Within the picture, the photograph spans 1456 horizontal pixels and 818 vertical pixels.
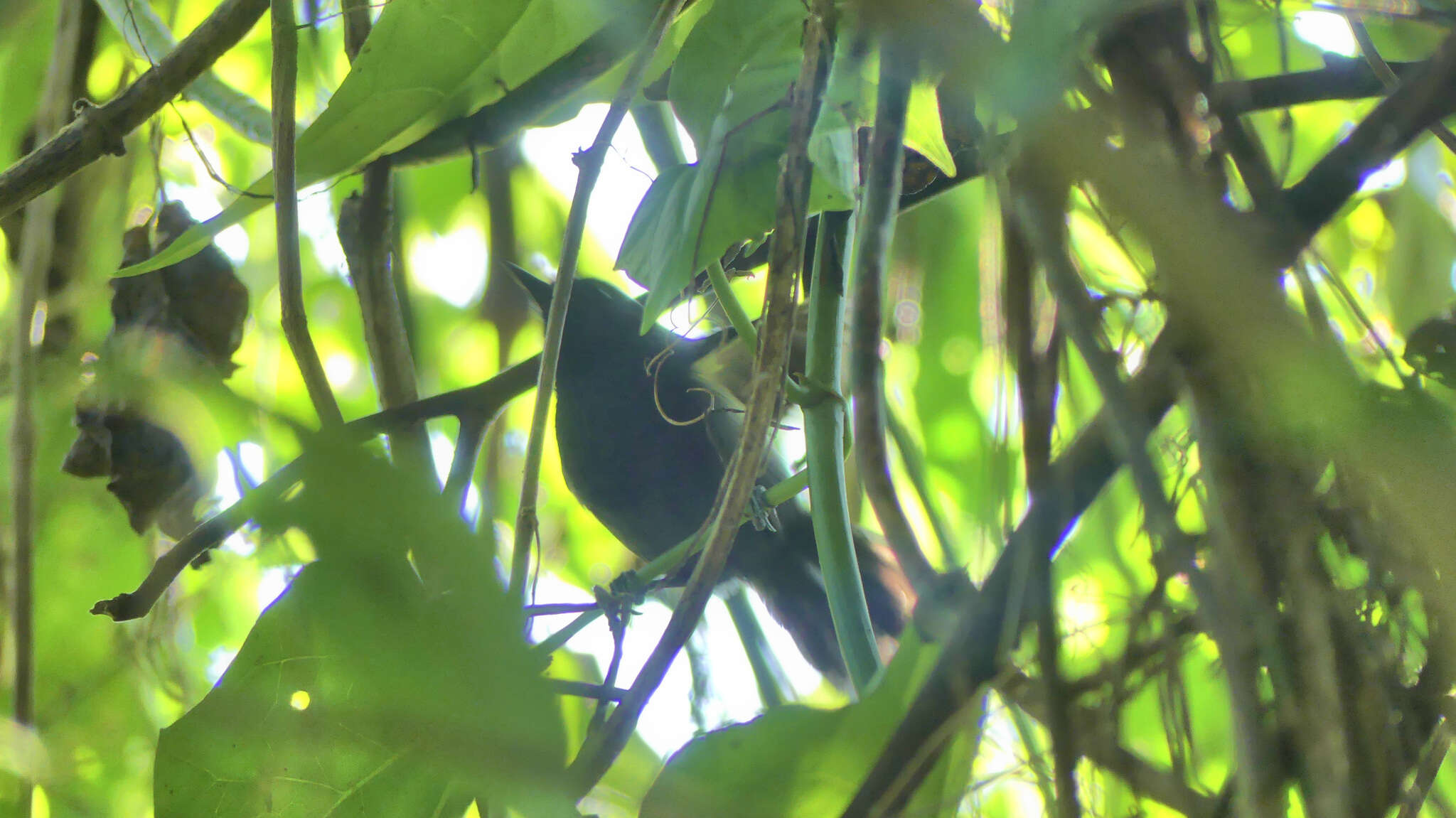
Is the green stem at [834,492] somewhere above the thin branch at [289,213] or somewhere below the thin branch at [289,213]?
below

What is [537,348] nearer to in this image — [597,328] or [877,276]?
[597,328]

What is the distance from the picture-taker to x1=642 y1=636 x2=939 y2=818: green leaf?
1.44 ft

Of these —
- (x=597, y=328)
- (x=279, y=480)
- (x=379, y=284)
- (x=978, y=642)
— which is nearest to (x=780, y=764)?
(x=978, y=642)

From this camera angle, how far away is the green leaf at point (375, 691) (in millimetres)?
263

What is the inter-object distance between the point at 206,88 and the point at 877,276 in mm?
677

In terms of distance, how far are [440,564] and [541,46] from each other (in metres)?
0.46

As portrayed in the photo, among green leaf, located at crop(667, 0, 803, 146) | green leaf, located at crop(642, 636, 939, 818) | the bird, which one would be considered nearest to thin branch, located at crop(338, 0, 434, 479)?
the bird

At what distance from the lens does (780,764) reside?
0.44 m

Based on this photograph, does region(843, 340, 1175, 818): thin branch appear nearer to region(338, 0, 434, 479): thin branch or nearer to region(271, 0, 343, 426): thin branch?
region(271, 0, 343, 426): thin branch

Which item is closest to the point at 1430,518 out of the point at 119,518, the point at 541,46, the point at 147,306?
the point at 541,46

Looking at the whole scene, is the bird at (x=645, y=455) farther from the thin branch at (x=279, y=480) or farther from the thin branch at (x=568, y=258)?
the thin branch at (x=568, y=258)

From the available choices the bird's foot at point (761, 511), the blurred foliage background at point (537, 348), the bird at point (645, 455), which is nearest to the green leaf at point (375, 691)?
the blurred foliage background at point (537, 348)

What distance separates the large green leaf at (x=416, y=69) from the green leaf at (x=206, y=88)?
0.23m

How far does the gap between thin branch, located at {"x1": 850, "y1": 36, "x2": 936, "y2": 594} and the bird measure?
0.57 meters
